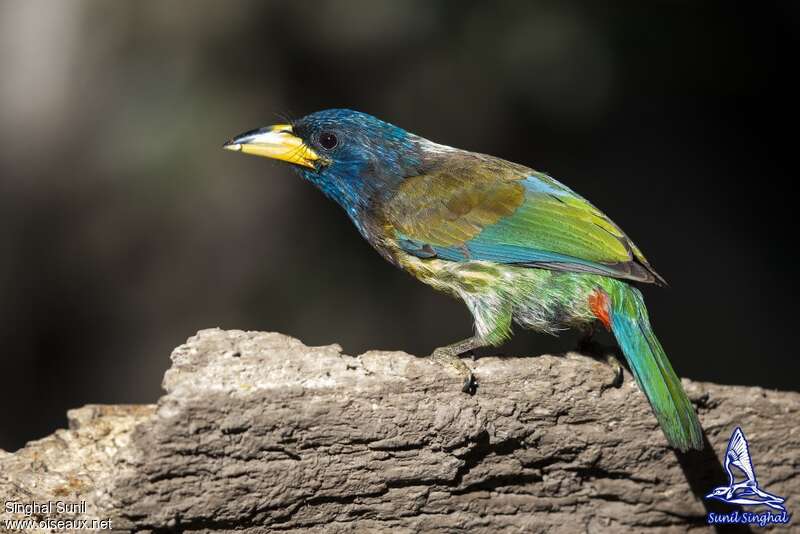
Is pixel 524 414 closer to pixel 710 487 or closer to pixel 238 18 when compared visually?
pixel 710 487

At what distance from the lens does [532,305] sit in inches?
177

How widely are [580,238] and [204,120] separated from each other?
4.06 meters

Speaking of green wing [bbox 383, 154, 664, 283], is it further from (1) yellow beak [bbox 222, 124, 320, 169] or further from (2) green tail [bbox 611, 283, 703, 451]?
(1) yellow beak [bbox 222, 124, 320, 169]

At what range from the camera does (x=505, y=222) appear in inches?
182

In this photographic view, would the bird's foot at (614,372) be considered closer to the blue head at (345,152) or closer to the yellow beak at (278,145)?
the blue head at (345,152)

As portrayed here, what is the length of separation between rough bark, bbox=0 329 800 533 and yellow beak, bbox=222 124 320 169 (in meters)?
1.42

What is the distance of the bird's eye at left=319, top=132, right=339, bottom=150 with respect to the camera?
16.2ft

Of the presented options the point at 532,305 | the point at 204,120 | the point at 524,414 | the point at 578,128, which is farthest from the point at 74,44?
the point at 524,414

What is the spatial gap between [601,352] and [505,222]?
73 cm

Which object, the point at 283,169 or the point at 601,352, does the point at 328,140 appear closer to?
the point at 601,352

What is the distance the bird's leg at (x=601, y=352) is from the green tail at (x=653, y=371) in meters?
Answer: 0.07

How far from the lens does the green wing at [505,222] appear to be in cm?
438

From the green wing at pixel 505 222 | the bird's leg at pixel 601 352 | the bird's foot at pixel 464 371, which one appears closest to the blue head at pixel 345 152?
the green wing at pixel 505 222

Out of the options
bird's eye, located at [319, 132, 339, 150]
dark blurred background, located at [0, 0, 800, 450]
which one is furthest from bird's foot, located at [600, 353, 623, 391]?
dark blurred background, located at [0, 0, 800, 450]
